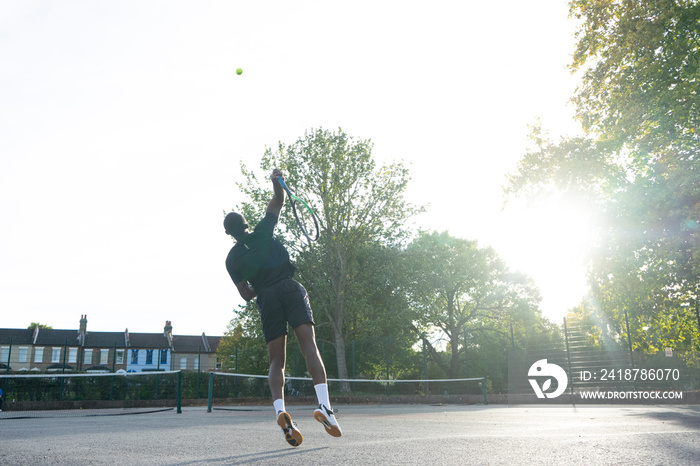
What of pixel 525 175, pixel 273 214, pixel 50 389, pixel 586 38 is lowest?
pixel 50 389

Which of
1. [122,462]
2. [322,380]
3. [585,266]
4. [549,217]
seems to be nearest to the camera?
[122,462]

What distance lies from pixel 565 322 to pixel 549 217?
4525 millimetres

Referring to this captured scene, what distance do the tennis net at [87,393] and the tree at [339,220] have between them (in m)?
10.3

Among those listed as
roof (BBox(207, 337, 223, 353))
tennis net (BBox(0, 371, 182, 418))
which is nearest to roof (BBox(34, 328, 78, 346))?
roof (BBox(207, 337, 223, 353))

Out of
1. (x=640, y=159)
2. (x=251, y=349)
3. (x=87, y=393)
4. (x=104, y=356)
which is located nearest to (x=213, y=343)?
(x=104, y=356)

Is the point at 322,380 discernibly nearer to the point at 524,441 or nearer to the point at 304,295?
the point at 304,295

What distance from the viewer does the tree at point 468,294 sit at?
44.6 m

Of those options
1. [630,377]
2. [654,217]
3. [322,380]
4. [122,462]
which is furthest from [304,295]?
[630,377]

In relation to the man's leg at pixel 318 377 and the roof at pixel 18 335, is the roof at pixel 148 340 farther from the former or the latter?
the man's leg at pixel 318 377

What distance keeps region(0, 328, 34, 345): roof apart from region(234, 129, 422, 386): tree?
55771mm

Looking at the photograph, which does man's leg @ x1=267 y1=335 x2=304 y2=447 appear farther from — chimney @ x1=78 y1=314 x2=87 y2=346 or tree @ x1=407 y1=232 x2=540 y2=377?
chimney @ x1=78 y1=314 x2=87 y2=346

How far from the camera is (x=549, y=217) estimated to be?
2361 cm

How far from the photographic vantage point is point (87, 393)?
72.5ft

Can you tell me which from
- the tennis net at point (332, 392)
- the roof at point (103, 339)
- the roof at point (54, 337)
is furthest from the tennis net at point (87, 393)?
the roof at point (54, 337)
